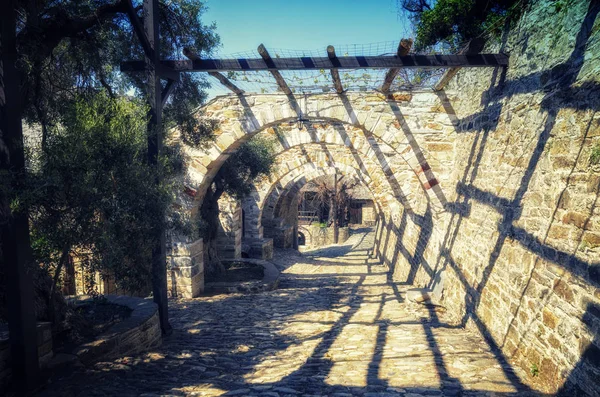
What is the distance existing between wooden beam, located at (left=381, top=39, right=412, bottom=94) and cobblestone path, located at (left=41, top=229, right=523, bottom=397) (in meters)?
3.23

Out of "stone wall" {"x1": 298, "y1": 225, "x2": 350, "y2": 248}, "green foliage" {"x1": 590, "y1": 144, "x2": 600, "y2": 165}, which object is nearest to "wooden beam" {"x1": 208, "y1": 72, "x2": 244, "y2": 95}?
"green foliage" {"x1": 590, "y1": 144, "x2": 600, "y2": 165}

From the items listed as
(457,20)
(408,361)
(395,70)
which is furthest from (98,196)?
(457,20)

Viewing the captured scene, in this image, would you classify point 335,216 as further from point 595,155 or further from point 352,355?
point 595,155

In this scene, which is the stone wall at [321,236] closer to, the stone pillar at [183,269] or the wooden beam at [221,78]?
the stone pillar at [183,269]

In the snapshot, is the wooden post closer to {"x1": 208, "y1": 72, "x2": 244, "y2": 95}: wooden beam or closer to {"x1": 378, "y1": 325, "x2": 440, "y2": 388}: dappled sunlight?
{"x1": 208, "y1": 72, "x2": 244, "y2": 95}: wooden beam

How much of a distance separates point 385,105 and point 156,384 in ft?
16.7

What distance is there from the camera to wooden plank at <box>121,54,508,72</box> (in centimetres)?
442

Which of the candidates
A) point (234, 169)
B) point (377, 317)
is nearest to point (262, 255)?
point (234, 169)

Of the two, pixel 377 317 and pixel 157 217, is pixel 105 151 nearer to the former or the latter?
pixel 157 217

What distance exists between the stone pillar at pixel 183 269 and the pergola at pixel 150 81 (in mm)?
2143

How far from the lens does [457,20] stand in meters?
5.75

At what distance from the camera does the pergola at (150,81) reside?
286 cm

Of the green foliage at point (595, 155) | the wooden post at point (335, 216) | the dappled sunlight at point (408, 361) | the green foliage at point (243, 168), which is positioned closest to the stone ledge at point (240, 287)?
the green foliage at point (243, 168)

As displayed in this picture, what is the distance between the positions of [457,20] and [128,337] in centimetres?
617
